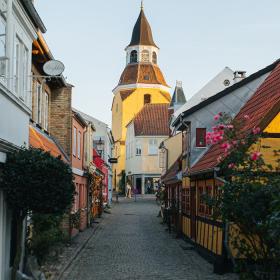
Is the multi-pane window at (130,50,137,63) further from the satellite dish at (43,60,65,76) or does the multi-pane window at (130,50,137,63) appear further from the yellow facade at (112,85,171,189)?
the satellite dish at (43,60,65,76)

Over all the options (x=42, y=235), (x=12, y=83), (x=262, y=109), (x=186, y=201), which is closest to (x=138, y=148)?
(x=186, y=201)

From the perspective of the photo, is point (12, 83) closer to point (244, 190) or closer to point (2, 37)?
point (2, 37)

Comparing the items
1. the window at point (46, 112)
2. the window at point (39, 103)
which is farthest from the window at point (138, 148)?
the window at point (39, 103)

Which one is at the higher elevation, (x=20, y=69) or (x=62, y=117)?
(x=62, y=117)

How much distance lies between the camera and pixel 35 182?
9797 millimetres

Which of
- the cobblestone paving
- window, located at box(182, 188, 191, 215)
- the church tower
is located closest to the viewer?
the cobblestone paving

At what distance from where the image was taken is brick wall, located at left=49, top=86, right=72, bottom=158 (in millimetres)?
21203

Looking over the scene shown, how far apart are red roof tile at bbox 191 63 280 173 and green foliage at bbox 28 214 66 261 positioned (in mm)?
4322

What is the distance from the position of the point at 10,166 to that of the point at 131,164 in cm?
5599

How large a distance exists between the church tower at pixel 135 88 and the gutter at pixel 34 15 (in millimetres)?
57672

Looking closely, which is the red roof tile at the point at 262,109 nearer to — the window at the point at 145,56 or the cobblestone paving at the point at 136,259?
the cobblestone paving at the point at 136,259

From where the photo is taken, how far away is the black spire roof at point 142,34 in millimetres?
75062

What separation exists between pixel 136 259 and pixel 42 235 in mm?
4814

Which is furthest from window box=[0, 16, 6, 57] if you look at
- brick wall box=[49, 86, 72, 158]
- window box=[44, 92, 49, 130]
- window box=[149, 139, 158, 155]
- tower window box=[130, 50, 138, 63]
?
tower window box=[130, 50, 138, 63]
